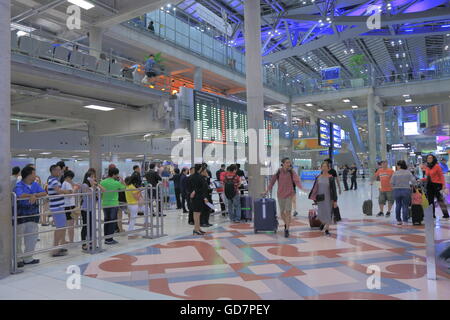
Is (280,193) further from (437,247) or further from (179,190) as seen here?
(179,190)

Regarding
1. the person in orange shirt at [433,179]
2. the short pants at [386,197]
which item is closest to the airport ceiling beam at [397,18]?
the short pants at [386,197]

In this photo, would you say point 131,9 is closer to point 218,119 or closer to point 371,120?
point 218,119

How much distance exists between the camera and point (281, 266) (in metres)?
4.96

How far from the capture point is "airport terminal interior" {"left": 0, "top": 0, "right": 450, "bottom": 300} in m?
4.55

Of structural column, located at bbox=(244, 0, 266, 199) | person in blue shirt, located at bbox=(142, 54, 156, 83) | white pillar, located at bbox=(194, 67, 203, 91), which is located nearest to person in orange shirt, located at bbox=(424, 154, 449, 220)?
structural column, located at bbox=(244, 0, 266, 199)

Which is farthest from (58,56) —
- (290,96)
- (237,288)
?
(290,96)

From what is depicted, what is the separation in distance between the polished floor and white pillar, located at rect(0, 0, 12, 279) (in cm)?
36

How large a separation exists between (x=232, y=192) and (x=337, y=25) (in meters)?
21.7

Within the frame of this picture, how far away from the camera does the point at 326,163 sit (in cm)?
739

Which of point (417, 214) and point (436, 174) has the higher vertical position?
point (436, 174)

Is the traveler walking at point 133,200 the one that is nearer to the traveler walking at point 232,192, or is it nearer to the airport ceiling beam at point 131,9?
the traveler walking at point 232,192

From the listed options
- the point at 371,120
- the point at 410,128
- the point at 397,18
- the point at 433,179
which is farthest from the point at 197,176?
the point at 410,128

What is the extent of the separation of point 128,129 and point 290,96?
55.7 feet
